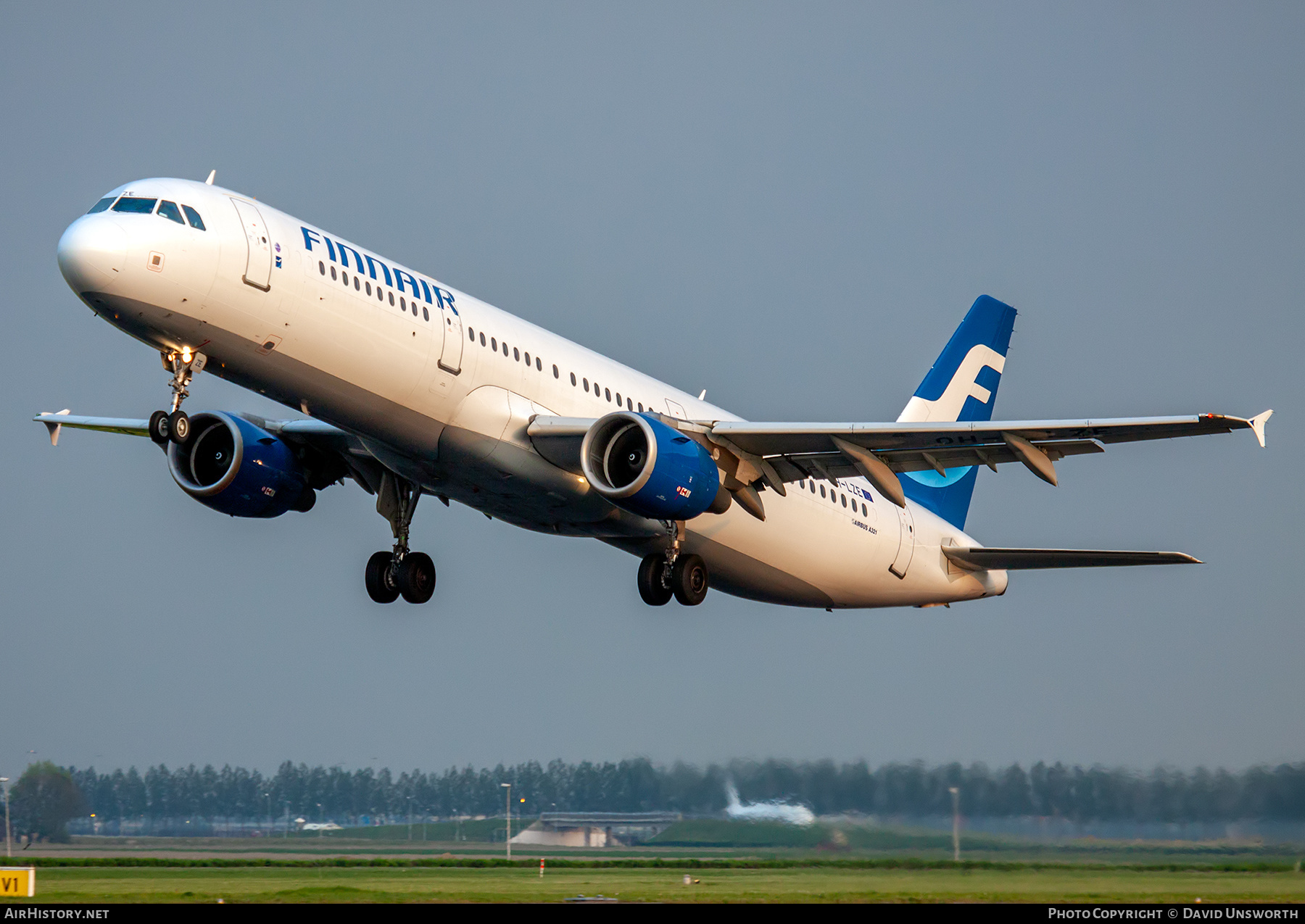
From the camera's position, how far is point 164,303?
2345cm

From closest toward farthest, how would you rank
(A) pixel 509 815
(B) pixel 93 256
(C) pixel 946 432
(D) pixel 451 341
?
(B) pixel 93 256 → (D) pixel 451 341 → (C) pixel 946 432 → (A) pixel 509 815

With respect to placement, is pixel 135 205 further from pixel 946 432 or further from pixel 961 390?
pixel 961 390

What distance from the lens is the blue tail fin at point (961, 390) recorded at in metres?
37.9

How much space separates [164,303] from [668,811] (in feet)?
45.5

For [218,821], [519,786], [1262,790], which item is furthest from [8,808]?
[1262,790]

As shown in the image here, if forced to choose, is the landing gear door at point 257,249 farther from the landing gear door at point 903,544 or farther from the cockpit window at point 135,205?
the landing gear door at point 903,544

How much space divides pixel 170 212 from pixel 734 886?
13880 mm

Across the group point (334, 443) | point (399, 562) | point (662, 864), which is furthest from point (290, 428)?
point (662, 864)

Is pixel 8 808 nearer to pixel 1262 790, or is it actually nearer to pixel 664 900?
pixel 664 900

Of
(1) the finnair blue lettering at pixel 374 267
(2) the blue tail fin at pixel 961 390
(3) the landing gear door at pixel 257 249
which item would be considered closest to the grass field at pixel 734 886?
(3) the landing gear door at pixel 257 249

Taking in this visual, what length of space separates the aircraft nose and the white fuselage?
0.02 metres

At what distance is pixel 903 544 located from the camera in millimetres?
35062

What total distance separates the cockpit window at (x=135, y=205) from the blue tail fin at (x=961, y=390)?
778 inches

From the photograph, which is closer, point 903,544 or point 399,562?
point 399,562
